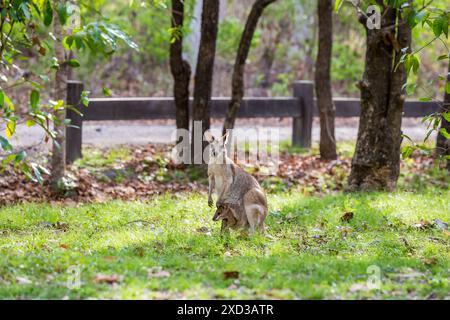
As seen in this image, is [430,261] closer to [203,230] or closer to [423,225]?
[423,225]

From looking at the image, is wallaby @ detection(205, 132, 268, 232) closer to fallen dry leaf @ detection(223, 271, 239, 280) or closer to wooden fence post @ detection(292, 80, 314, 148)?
fallen dry leaf @ detection(223, 271, 239, 280)

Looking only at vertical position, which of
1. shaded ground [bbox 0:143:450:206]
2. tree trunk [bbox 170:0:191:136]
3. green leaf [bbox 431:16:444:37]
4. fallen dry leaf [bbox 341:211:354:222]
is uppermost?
green leaf [bbox 431:16:444:37]

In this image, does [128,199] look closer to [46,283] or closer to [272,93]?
[46,283]

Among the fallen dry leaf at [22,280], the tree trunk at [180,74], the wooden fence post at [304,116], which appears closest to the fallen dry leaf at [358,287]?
the fallen dry leaf at [22,280]

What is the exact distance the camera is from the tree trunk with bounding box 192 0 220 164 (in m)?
13.7

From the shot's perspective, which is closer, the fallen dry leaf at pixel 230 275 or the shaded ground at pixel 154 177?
the fallen dry leaf at pixel 230 275

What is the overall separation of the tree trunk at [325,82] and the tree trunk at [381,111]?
3540mm

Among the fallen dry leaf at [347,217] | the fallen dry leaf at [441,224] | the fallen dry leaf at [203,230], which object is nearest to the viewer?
the fallen dry leaf at [203,230]

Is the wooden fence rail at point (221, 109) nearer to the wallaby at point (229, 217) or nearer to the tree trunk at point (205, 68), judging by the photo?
the tree trunk at point (205, 68)

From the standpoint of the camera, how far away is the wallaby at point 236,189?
347 inches

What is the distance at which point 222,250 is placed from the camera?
321 inches

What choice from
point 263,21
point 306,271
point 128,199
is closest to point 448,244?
point 306,271

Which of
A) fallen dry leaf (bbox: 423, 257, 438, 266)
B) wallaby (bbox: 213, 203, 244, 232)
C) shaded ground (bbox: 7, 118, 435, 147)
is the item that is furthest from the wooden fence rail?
fallen dry leaf (bbox: 423, 257, 438, 266)
